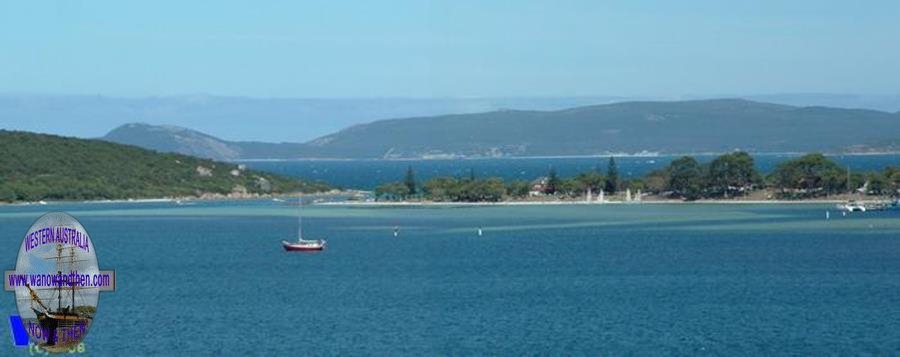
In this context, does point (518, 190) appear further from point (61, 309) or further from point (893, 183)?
point (61, 309)

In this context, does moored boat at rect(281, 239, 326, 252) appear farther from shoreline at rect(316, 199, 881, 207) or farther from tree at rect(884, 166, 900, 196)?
tree at rect(884, 166, 900, 196)

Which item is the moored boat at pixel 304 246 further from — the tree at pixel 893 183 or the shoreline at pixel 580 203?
the tree at pixel 893 183

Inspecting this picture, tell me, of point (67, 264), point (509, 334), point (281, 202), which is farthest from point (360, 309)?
point (281, 202)

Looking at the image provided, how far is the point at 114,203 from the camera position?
13375 cm

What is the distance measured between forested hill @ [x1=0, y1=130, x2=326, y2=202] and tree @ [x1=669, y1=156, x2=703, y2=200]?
119 ft

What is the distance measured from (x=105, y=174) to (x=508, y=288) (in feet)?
317

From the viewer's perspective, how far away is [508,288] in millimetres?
53156

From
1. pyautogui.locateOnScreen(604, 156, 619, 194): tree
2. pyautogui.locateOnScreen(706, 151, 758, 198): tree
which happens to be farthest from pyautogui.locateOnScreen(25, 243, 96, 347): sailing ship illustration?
pyautogui.locateOnScreen(604, 156, 619, 194): tree

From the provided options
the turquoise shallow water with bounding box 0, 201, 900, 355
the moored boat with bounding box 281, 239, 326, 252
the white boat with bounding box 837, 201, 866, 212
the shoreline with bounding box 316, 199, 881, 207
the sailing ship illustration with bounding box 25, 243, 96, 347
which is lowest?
the turquoise shallow water with bounding box 0, 201, 900, 355

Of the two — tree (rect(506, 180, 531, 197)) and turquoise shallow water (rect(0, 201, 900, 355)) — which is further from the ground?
tree (rect(506, 180, 531, 197))

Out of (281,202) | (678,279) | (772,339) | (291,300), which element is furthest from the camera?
(281,202)

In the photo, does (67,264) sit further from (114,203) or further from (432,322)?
(114,203)

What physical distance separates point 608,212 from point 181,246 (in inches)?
1493

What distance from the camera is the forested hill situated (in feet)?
442
